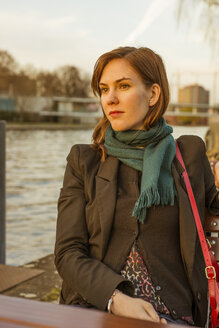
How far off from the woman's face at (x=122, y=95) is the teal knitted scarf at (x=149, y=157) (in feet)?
0.17

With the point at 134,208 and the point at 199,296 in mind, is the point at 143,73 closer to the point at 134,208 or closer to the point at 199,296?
the point at 134,208

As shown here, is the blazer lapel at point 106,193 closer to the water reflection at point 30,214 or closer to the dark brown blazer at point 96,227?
the dark brown blazer at point 96,227

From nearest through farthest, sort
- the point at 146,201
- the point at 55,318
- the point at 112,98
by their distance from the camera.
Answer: the point at 55,318 → the point at 146,201 → the point at 112,98

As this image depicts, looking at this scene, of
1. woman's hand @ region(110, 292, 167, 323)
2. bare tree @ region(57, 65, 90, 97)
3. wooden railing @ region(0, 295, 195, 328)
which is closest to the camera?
wooden railing @ region(0, 295, 195, 328)

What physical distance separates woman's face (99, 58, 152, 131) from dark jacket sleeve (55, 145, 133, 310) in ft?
0.67

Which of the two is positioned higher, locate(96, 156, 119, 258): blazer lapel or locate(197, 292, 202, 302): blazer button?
locate(96, 156, 119, 258): blazer lapel

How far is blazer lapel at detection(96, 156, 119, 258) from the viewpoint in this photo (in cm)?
188

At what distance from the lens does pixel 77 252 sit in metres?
1.87

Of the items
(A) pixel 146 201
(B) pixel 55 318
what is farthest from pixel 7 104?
(B) pixel 55 318

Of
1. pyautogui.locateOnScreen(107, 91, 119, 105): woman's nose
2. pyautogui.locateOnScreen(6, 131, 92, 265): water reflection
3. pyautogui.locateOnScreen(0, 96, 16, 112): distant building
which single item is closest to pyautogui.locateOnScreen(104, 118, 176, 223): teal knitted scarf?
pyautogui.locateOnScreen(107, 91, 119, 105): woman's nose

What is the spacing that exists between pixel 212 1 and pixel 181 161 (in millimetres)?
4879

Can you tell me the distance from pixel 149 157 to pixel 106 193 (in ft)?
0.69

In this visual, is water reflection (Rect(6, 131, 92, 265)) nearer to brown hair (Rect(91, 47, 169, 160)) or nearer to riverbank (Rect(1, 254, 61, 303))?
riverbank (Rect(1, 254, 61, 303))

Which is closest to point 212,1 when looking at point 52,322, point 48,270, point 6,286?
point 48,270
